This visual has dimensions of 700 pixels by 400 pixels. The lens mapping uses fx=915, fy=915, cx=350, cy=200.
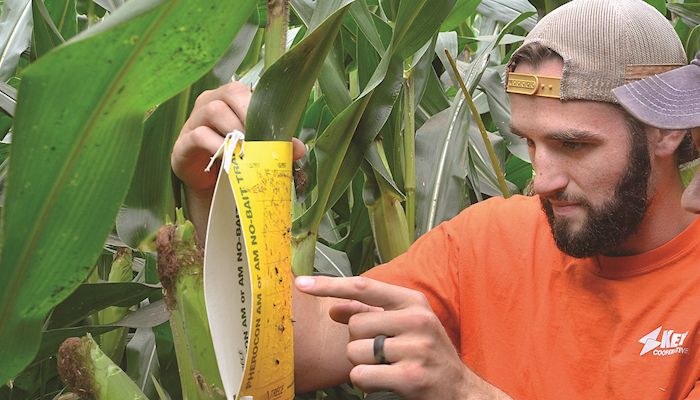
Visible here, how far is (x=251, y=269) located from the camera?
2.23 ft

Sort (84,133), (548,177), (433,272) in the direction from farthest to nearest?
(433,272), (548,177), (84,133)

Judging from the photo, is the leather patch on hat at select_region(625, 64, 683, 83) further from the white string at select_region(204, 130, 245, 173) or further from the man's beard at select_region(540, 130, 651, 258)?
the white string at select_region(204, 130, 245, 173)

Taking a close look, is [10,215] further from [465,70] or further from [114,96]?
[465,70]

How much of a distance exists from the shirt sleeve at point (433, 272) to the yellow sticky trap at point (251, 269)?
520 mm

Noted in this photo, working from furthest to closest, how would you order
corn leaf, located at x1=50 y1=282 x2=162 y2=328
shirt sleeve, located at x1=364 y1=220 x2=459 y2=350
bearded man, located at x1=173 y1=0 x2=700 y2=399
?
shirt sleeve, located at x1=364 y1=220 x2=459 y2=350
bearded man, located at x1=173 y1=0 x2=700 y2=399
corn leaf, located at x1=50 y1=282 x2=162 y2=328

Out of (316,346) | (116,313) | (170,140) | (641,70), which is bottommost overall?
(316,346)

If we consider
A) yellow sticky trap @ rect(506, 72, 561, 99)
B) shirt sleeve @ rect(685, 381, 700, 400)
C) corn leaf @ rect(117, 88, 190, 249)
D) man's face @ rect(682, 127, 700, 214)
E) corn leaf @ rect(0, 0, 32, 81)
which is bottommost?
shirt sleeve @ rect(685, 381, 700, 400)

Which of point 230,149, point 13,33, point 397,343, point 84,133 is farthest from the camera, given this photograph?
point 13,33

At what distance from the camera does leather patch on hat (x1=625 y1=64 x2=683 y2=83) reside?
116 cm

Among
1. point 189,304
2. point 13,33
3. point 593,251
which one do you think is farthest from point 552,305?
point 13,33

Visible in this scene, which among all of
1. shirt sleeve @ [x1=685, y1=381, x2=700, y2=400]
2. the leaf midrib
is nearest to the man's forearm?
shirt sleeve @ [x1=685, y1=381, x2=700, y2=400]

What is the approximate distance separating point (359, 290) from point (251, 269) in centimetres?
26

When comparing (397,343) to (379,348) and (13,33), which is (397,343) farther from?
(13,33)

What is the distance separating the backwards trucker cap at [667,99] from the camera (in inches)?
37.9
